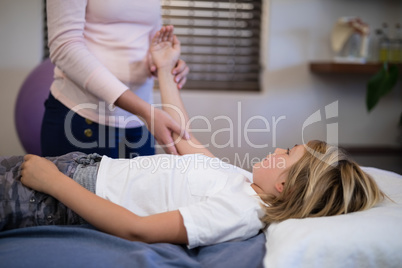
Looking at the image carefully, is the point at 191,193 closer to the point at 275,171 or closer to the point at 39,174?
the point at 275,171

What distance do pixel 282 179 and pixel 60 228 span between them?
1.83 ft

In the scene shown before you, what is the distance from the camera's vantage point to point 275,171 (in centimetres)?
120

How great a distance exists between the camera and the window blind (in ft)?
9.53

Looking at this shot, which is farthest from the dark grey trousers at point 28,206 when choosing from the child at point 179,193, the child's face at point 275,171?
the child's face at point 275,171

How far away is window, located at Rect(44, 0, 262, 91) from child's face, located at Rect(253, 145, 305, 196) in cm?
179

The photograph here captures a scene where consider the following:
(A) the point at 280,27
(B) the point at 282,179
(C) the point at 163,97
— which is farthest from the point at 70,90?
(A) the point at 280,27

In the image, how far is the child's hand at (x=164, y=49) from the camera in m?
1.49

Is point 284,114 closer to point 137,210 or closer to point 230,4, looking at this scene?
point 230,4

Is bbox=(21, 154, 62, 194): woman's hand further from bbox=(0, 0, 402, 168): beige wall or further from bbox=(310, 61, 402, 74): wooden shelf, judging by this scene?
bbox=(310, 61, 402, 74): wooden shelf

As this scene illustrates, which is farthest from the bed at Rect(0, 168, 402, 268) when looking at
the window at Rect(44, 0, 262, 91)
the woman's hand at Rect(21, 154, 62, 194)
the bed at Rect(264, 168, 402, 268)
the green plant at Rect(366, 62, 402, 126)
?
the window at Rect(44, 0, 262, 91)

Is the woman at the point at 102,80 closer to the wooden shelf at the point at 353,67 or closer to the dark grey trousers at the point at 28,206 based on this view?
the dark grey trousers at the point at 28,206

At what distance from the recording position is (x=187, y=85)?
2.98m

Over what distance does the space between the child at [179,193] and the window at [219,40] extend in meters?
1.79

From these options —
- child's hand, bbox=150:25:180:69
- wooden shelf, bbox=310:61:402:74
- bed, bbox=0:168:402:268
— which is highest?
child's hand, bbox=150:25:180:69
